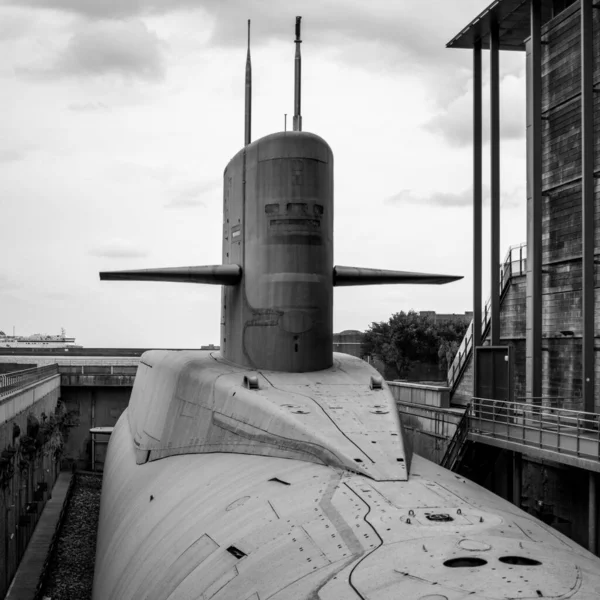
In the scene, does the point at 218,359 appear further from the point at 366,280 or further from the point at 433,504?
the point at 433,504

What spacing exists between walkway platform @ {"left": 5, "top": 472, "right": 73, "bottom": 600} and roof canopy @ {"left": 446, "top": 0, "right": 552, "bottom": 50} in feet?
66.2

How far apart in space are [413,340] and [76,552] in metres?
42.9

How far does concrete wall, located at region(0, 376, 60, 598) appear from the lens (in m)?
16.5

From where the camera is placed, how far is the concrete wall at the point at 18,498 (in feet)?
54.2

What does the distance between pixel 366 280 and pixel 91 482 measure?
68.2 feet

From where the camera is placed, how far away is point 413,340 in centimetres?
6069

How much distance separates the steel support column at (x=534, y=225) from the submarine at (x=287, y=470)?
6.65 m

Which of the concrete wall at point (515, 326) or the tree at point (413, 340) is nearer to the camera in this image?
the concrete wall at point (515, 326)

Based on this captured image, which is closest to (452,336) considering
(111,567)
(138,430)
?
(138,430)

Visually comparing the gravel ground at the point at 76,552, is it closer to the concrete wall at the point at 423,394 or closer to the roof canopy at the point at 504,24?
the concrete wall at the point at 423,394

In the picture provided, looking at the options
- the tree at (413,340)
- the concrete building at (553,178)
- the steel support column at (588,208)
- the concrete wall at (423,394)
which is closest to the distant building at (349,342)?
the tree at (413,340)

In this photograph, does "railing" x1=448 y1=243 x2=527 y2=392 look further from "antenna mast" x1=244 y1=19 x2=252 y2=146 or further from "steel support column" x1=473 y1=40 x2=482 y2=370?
"antenna mast" x1=244 y1=19 x2=252 y2=146

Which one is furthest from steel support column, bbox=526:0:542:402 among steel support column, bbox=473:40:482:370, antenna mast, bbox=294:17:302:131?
antenna mast, bbox=294:17:302:131

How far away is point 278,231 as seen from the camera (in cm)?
1411
